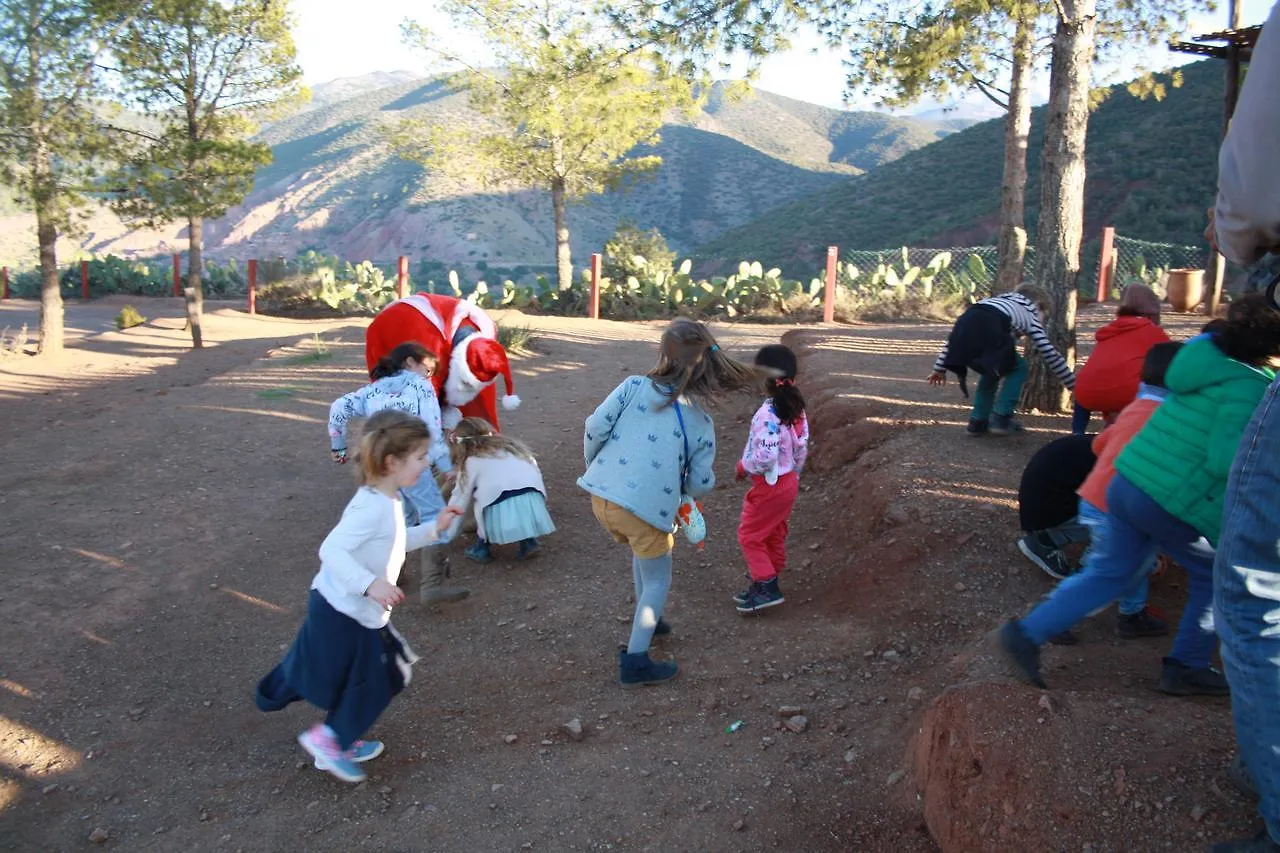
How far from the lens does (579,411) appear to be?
29.5 ft

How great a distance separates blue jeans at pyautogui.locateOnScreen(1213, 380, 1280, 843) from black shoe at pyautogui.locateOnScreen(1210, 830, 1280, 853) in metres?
0.04

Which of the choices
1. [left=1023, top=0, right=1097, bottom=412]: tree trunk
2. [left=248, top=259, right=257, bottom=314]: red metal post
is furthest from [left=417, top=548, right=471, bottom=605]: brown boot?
[left=248, top=259, right=257, bottom=314]: red metal post

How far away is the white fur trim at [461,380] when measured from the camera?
17.3 feet

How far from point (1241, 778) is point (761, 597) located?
96.4 inches

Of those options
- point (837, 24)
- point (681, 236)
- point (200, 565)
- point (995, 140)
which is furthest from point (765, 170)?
point (200, 565)

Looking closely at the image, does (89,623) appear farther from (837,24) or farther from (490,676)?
(837,24)

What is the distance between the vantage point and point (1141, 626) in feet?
Result: 12.3

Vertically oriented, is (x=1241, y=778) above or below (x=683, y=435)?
below

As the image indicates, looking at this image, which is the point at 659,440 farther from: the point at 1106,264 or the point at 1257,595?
the point at 1106,264

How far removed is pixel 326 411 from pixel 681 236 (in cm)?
4751

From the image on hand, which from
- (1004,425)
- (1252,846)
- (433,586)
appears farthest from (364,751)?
(1004,425)

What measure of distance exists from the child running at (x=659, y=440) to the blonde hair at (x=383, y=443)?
29.0 inches

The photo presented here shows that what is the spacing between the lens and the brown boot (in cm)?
486

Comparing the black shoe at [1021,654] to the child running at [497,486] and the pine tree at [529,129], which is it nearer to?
the child running at [497,486]
